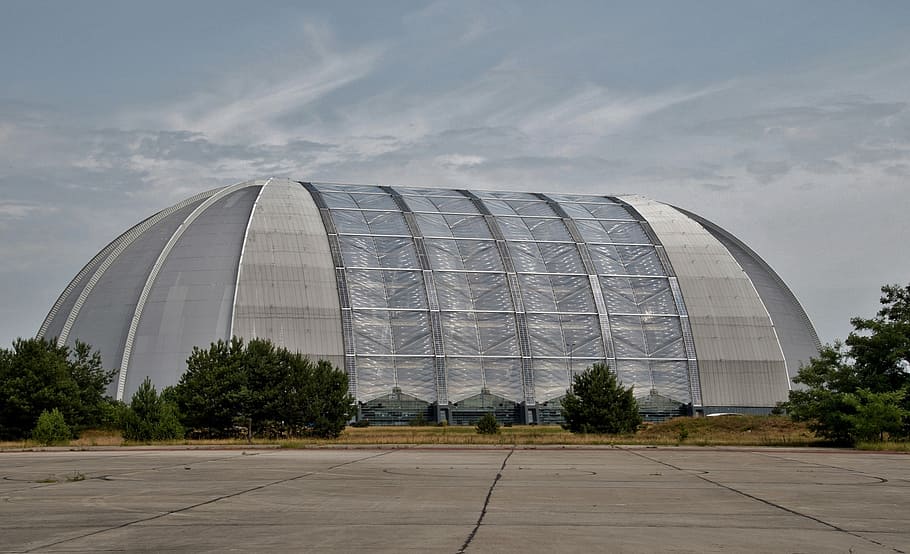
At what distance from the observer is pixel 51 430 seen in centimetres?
4491

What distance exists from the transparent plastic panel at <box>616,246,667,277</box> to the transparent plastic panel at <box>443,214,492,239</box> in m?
10.6

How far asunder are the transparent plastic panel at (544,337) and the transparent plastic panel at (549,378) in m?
0.57

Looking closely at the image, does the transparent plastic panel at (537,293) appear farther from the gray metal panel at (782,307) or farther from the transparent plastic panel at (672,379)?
the gray metal panel at (782,307)

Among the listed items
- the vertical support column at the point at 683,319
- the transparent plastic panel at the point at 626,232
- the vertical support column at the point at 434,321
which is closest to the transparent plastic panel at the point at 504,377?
the vertical support column at the point at 434,321

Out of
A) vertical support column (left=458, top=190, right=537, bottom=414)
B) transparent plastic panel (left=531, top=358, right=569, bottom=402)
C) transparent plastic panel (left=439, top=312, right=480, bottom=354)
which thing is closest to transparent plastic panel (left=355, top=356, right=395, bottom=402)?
transparent plastic panel (left=439, top=312, right=480, bottom=354)

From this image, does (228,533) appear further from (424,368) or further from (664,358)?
(664,358)

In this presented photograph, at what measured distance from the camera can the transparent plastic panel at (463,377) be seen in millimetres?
66625

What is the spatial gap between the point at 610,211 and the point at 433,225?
53.6 feet

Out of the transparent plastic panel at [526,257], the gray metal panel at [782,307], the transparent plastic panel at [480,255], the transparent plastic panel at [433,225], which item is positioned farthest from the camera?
the gray metal panel at [782,307]

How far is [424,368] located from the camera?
6650cm

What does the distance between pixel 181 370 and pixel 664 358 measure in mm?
33672

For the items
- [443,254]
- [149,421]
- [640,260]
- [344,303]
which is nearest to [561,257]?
[640,260]

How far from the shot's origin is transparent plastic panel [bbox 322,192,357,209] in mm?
74312

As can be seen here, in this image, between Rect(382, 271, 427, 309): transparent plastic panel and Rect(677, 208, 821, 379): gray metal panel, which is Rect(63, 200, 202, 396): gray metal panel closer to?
Rect(382, 271, 427, 309): transparent plastic panel
